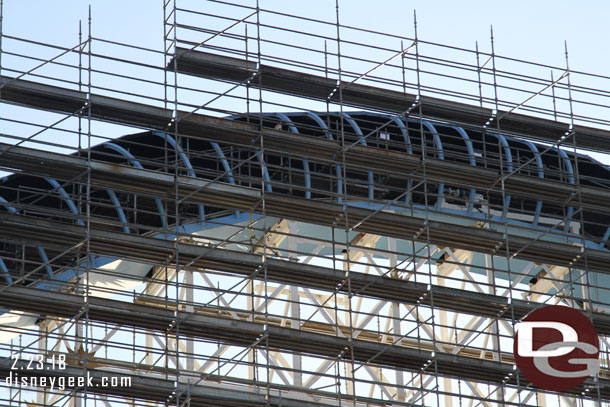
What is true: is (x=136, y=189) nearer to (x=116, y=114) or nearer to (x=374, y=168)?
(x=116, y=114)

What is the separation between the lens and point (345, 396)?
31.5m

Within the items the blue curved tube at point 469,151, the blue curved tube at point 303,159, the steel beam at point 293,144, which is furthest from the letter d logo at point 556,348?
the blue curved tube at point 303,159

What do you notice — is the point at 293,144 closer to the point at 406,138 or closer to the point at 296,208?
the point at 296,208

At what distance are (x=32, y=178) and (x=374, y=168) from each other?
8.30 meters

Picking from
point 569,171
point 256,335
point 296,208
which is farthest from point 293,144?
point 569,171

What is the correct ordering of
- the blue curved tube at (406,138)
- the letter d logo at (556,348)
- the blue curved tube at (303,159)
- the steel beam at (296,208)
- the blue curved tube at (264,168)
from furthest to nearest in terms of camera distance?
the blue curved tube at (406,138) < the blue curved tube at (303,159) < the letter d logo at (556,348) < the blue curved tube at (264,168) < the steel beam at (296,208)

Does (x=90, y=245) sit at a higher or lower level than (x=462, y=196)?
lower

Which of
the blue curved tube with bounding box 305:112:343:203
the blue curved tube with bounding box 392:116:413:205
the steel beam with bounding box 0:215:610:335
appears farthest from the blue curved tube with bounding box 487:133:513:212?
the blue curved tube with bounding box 305:112:343:203

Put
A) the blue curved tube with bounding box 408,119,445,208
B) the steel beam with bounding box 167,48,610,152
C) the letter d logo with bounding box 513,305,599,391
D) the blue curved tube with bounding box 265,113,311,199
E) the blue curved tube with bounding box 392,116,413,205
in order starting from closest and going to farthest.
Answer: the steel beam with bounding box 167,48,610,152 → the letter d logo with bounding box 513,305,599,391 → the blue curved tube with bounding box 265,113,311,199 → the blue curved tube with bounding box 392,116,413,205 → the blue curved tube with bounding box 408,119,445,208

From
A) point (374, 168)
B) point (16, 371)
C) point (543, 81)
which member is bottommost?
point (16, 371)

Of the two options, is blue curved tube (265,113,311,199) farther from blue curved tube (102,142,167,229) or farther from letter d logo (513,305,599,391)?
letter d logo (513,305,599,391)

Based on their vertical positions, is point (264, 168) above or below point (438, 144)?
below

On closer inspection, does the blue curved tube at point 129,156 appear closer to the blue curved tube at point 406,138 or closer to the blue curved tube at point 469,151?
the blue curved tube at point 406,138

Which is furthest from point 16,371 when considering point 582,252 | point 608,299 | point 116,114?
point 608,299
